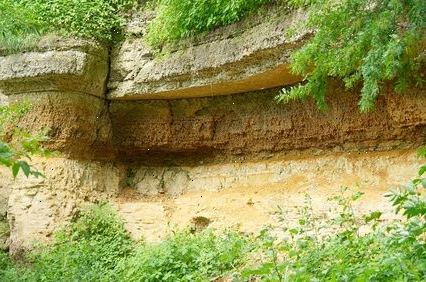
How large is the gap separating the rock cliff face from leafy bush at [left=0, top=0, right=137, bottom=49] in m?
0.23

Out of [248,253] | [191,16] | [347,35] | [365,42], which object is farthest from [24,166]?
[191,16]

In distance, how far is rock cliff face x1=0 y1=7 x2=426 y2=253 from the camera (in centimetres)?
734

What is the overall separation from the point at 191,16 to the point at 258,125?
A: 1843 mm

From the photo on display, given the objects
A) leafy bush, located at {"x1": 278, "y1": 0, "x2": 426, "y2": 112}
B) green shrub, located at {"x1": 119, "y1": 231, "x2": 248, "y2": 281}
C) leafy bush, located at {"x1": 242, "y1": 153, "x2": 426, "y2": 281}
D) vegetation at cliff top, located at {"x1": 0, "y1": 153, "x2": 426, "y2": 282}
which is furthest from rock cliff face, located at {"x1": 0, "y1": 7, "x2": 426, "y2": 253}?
leafy bush, located at {"x1": 278, "y1": 0, "x2": 426, "y2": 112}

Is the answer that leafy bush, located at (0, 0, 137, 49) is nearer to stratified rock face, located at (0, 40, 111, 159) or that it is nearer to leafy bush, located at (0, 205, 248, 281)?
stratified rock face, located at (0, 40, 111, 159)

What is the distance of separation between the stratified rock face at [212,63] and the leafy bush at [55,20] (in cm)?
37

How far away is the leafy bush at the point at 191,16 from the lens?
7199mm

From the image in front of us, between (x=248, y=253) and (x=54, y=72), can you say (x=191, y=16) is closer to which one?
(x=54, y=72)

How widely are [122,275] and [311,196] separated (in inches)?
97.9

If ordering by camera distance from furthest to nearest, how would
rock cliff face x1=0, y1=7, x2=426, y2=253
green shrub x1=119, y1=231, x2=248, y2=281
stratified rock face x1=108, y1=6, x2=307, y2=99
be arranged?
rock cliff face x1=0, y1=7, x2=426, y2=253, stratified rock face x1=108, y1=6, x2=307, y2=99, green shrub x1=119, y1=231, x2=248, y2=281

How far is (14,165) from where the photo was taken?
254 cm

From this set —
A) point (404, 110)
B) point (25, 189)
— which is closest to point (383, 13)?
point (404, 110)

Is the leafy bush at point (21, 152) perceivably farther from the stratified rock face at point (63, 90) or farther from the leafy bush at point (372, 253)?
the stratified rock face at point (63, 90)

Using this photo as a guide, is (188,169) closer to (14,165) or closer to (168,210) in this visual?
(168,210)
